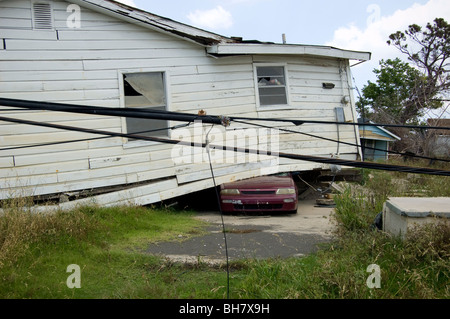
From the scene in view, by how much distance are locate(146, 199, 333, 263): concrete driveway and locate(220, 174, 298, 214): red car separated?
10.6 inches

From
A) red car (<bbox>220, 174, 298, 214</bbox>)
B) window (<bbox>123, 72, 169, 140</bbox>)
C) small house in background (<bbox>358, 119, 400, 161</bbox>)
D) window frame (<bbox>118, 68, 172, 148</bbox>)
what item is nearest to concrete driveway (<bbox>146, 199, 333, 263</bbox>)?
red car (<bbox>220, 174, 298, 214</bbox>)

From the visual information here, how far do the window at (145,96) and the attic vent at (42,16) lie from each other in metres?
1.81

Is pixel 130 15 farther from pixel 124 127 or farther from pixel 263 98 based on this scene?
pixel 263 98

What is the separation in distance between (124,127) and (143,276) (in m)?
4.85

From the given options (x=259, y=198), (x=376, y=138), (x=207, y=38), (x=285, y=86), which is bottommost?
(x=259, y=198)

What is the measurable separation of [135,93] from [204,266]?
204 inches

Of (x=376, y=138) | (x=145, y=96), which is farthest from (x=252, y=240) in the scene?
(x=376, y=138)

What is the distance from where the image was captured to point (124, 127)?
958 centimetres

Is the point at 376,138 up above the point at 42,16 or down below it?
below

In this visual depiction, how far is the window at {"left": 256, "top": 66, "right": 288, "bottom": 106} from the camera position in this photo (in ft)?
37.1

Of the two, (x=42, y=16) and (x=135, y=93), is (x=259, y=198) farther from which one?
(x=42, y=16)

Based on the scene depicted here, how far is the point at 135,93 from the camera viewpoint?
32.2 feet

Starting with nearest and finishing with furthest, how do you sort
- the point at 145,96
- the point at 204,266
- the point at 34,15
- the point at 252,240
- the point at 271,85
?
1. the point at 204,266
2. the point at 252,240
3. the point at 34,15
4. the point at 145,96
5. the point at 271,85

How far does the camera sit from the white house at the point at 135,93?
8.73 metres
